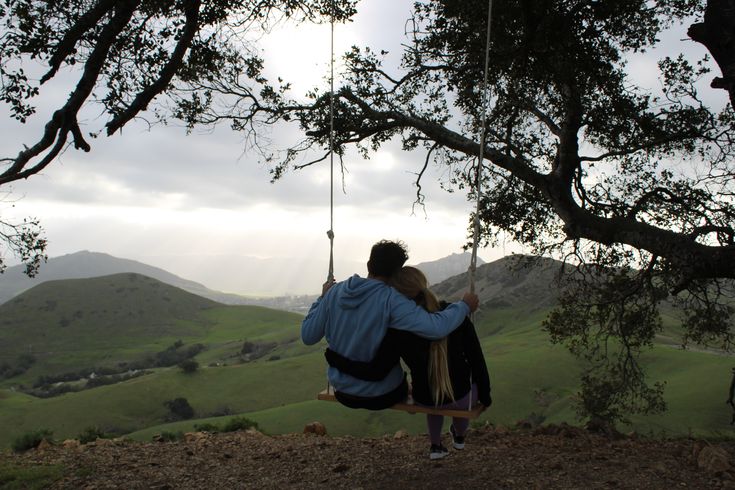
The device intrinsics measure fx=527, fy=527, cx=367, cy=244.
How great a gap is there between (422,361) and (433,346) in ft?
0.52

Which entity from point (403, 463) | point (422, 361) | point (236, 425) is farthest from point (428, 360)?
point (236, 425)

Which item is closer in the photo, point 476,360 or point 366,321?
point 366,321

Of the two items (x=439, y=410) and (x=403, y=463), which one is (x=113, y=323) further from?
(x=439, y=410)

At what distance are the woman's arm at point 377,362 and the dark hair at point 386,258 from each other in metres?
0.48

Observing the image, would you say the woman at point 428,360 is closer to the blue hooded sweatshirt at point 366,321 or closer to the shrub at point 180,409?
the blue hooded sweatshirt at point 366,321

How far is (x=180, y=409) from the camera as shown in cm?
5697

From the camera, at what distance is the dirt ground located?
5.19 m

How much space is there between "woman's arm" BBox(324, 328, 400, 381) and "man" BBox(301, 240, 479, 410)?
0.04 metres

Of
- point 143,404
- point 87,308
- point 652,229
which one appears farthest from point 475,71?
point 87,308

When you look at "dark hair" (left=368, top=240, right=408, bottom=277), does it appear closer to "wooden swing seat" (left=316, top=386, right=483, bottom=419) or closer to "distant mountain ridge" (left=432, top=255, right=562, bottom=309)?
"wooden swing seat" (left=316, top=386, right=483, bottom=419)

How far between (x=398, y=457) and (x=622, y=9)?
6.33m

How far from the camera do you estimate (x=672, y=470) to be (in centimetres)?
539

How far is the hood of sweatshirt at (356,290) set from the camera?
4.11 metres

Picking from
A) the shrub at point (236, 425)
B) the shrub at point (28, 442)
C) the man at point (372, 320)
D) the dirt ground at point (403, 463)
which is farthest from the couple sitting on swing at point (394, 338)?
the shrub at point (28, 442)
